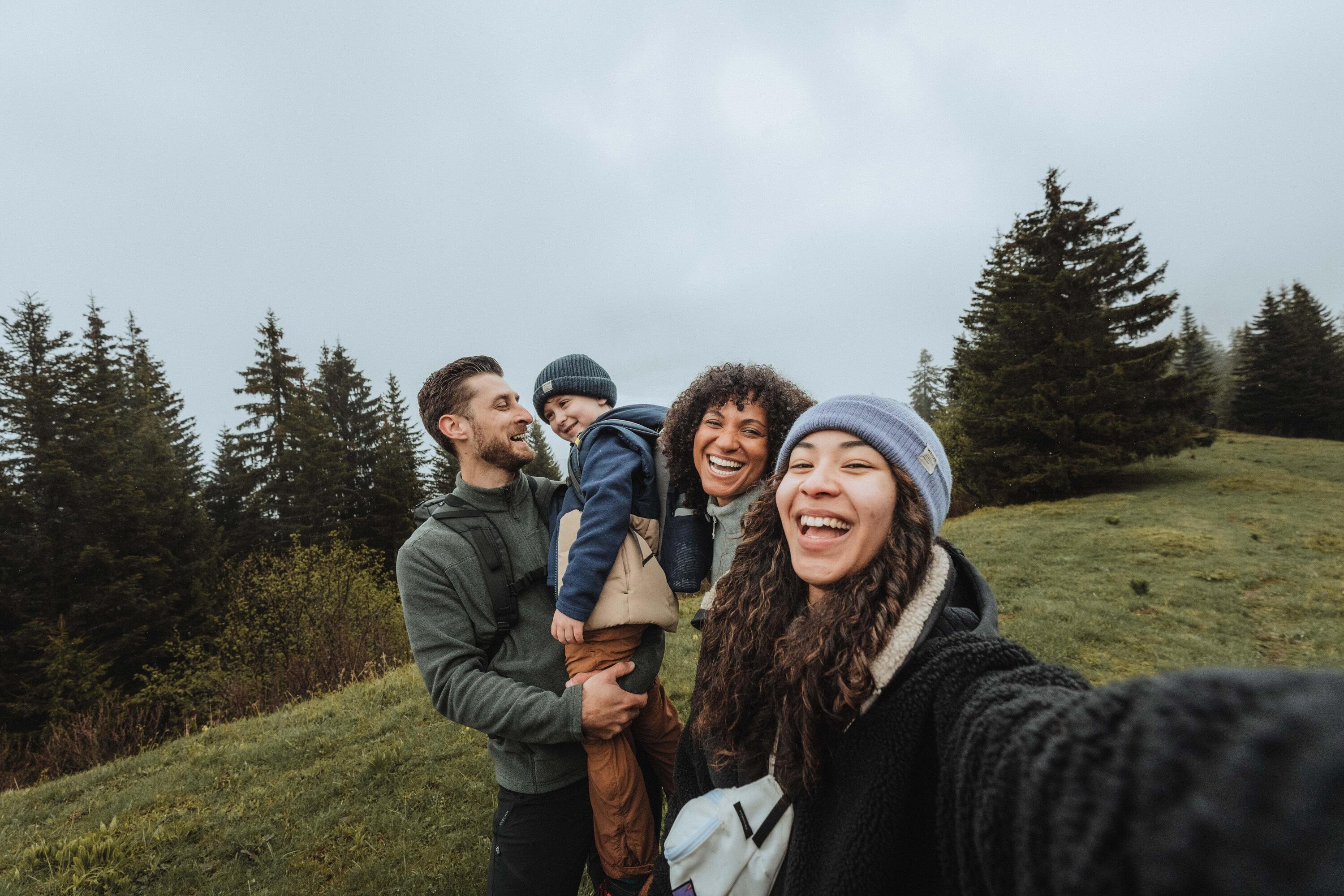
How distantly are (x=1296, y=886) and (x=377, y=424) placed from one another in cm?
3469

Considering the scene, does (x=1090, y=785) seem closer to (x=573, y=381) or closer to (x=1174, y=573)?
(x=573, y=381)

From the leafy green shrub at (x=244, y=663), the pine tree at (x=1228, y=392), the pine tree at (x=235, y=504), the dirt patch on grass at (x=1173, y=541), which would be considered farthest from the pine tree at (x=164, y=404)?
the pine tree at (x=1228, y=392)

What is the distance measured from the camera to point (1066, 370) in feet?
64.1

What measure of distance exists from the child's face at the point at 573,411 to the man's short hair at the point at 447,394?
63 cm

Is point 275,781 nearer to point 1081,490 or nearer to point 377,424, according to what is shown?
point 1081,490

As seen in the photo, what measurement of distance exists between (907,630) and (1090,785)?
730 millimetres

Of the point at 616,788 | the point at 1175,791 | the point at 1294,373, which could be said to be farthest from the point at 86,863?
the point at 1294,373

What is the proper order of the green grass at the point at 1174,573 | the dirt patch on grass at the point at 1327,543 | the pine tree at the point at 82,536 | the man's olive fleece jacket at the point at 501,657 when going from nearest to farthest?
the man's olive fleece jacket at the point at 501,657
the green grass at the point at 1174,573
the dirt patch on grass at the point at 1327,543
the pine tree at the point at 82,536

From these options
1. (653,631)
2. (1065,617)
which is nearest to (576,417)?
(653,631)

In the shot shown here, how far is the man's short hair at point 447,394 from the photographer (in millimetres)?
2758

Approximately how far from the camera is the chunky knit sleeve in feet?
1.31

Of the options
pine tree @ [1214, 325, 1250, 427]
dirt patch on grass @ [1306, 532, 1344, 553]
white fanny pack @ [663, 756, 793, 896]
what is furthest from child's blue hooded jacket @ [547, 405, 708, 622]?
pine tree @ [1214, 325, 1250, 427]

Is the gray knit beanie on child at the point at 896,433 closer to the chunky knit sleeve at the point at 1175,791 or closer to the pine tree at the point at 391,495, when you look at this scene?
the chunky knit sleeve at the point at 1175,791

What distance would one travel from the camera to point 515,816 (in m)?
2.29
